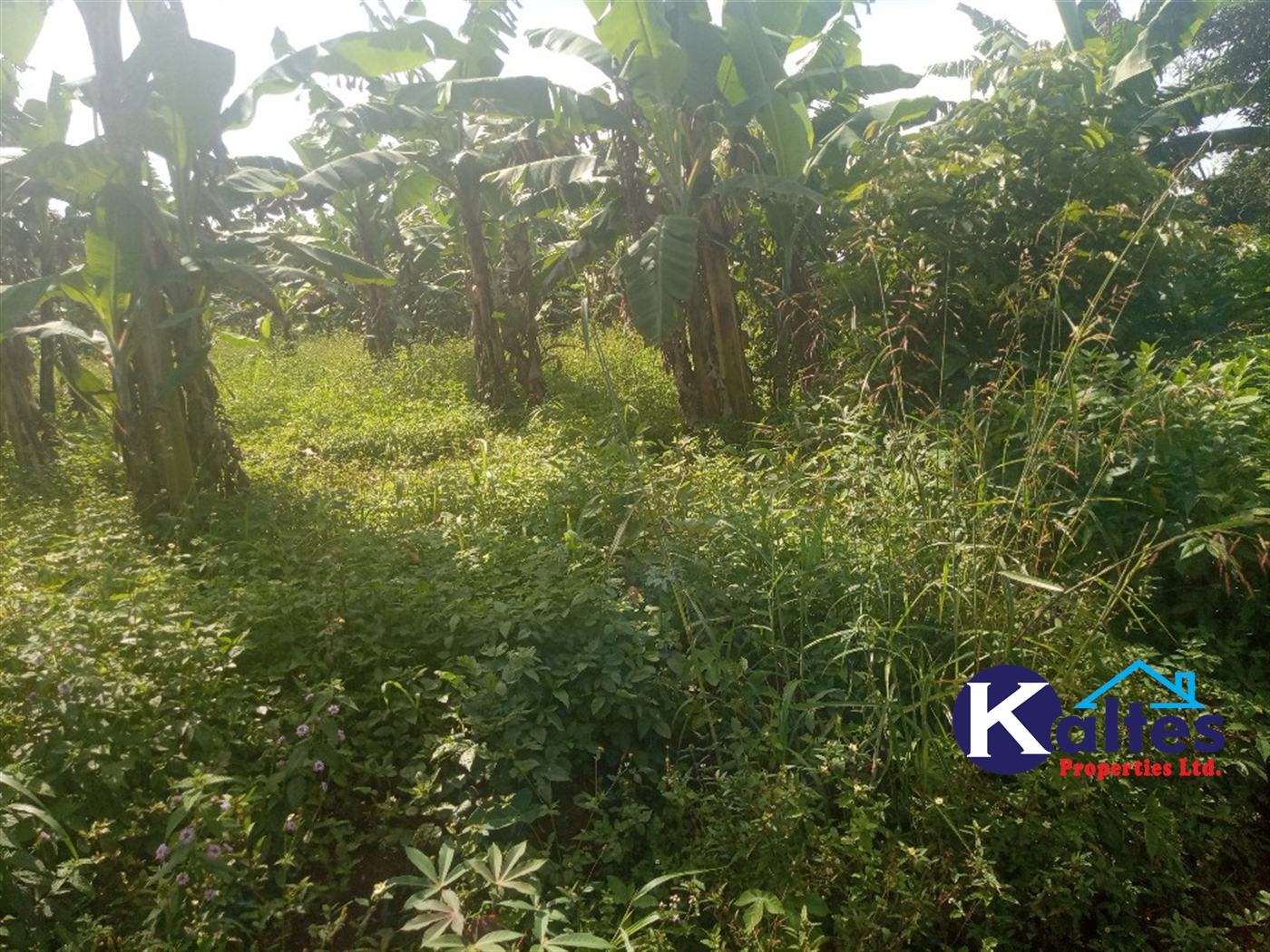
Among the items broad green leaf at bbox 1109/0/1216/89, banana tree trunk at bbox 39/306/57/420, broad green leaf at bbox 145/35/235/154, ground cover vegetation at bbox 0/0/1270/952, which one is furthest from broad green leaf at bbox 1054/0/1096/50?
banana tree trunk at bbox 39/306/57/420

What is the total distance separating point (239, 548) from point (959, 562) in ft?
10.6

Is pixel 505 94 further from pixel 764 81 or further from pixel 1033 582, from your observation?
pixel 1033 582

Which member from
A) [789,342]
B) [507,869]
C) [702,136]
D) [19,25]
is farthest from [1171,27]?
[507,869]

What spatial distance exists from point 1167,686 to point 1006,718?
21.0 inches

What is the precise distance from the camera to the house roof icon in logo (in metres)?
2.31

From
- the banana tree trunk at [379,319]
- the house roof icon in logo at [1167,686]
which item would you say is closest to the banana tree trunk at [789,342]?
the house roof icon in logo at [1167,686]

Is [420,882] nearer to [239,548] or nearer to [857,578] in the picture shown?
[857,578]

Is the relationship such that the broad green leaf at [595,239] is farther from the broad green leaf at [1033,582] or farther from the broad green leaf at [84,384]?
the broad green leaf at [1033,582]

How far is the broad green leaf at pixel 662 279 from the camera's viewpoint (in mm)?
5504

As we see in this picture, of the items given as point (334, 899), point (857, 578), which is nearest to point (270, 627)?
point (334, 899)

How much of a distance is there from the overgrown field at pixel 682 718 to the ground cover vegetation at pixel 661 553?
0.02 metres

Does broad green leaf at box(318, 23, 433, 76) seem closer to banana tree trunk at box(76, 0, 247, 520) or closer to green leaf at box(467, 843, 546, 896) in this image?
banana tree trunk at box(76, 0, 247, 520)

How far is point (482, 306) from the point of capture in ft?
26.8

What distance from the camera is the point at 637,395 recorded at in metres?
7.33
